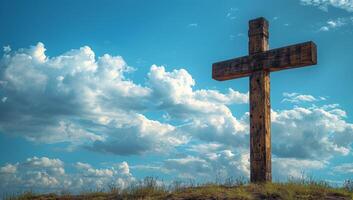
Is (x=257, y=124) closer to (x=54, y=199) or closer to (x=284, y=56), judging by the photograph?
(x=284, y=56)

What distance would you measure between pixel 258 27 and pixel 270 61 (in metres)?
1.16

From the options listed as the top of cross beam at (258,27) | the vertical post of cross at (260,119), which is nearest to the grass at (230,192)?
the vertical post of cross at (260,119)

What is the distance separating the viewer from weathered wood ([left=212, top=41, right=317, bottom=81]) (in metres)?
11.2

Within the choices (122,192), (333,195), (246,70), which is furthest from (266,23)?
(122,192)

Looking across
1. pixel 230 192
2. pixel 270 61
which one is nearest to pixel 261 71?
pixel 270 61

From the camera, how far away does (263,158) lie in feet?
37.0

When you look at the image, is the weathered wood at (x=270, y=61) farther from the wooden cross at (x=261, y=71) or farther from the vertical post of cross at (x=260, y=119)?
the vertical post of cross at (x=260, y=119)

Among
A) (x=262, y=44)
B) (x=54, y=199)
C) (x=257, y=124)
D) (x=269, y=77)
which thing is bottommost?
(x=54, y=199)

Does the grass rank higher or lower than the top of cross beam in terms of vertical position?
lower

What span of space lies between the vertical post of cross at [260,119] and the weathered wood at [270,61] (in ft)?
0.67

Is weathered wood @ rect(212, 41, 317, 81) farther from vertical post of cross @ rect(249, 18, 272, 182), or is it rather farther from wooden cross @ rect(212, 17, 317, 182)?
vertical post of cross @ rect(249, 18, 272, 182)

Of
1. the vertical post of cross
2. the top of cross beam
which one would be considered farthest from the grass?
the top of cross beam

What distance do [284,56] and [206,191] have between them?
4503 mm

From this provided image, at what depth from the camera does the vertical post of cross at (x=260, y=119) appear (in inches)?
444
